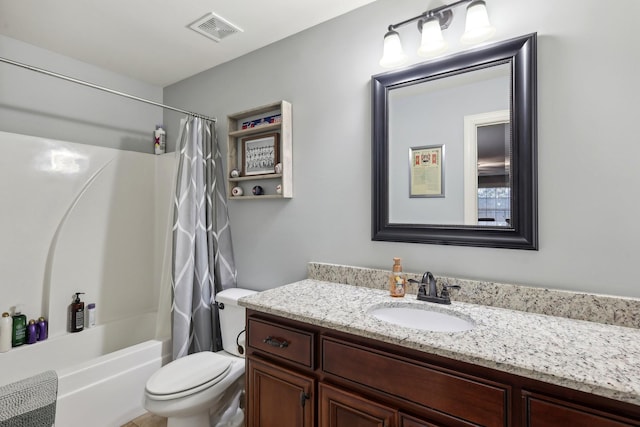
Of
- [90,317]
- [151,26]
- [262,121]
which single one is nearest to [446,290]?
[262,121]

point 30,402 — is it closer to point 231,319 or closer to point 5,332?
point 5,332

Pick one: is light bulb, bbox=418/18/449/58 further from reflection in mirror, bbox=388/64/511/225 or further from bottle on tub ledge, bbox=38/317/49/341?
bottle on tub ledge, bbox=38/317/49/341

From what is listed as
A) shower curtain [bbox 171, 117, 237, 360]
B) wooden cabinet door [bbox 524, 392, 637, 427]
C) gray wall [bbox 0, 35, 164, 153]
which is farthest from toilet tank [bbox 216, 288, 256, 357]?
gray wall [bbox 0, 35, 164, 153]

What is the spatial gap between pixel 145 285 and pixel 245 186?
4.20ft

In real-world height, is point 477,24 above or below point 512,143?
above

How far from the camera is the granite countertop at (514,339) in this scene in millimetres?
777

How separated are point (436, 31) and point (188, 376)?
200 cm

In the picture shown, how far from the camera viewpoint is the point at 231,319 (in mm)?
2025

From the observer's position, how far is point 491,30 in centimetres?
129

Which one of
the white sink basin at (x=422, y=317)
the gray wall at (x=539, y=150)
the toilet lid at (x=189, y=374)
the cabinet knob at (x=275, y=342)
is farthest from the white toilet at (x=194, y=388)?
the white sink basin at (x=422, y=317)

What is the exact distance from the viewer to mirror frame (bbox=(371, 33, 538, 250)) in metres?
1.28

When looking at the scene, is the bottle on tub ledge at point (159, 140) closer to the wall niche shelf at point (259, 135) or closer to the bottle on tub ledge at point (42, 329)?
the wall niche shelf at point (259, 135)

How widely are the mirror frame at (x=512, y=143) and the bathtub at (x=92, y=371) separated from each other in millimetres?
1682

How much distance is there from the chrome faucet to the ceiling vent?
5.89ft
